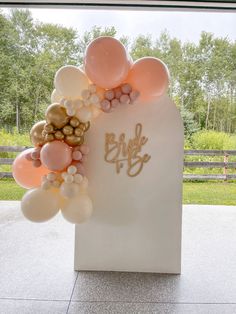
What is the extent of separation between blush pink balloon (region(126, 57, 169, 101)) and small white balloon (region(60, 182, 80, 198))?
2.68 ft

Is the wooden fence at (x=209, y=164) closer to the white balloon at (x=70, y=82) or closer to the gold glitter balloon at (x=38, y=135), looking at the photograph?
the gold glitter balloon at (x=38, y=135)

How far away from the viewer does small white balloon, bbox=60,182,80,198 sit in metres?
2.20

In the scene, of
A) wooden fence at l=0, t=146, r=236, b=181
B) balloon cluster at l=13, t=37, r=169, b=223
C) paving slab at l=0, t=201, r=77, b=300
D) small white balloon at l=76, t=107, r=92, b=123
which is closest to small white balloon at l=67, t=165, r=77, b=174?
balloon cluster at l=13, t=37, r=169, b=223

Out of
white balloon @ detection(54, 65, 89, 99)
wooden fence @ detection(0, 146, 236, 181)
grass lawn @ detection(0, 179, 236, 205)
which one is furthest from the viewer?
grass lawn @ detection(0, 179, 236, 205)

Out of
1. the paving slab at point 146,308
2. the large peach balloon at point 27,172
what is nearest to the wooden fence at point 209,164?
the large peach balloon at point 27,172

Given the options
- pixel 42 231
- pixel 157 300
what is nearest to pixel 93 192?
pixel 157 300

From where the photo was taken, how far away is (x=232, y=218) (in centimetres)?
412

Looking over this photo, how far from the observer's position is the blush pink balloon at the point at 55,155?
2162mm

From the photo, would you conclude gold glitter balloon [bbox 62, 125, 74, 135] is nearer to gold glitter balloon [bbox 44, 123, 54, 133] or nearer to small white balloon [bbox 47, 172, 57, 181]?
gold glitter balloon [bbox 44, 123, 54, 133]

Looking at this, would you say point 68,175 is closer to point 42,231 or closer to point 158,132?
point 158,132

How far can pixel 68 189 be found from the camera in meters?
2.20

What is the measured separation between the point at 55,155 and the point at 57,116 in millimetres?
274

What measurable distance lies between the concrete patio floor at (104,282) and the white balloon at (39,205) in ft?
1.68

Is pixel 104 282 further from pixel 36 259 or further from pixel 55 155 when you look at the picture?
pixel 55 155
